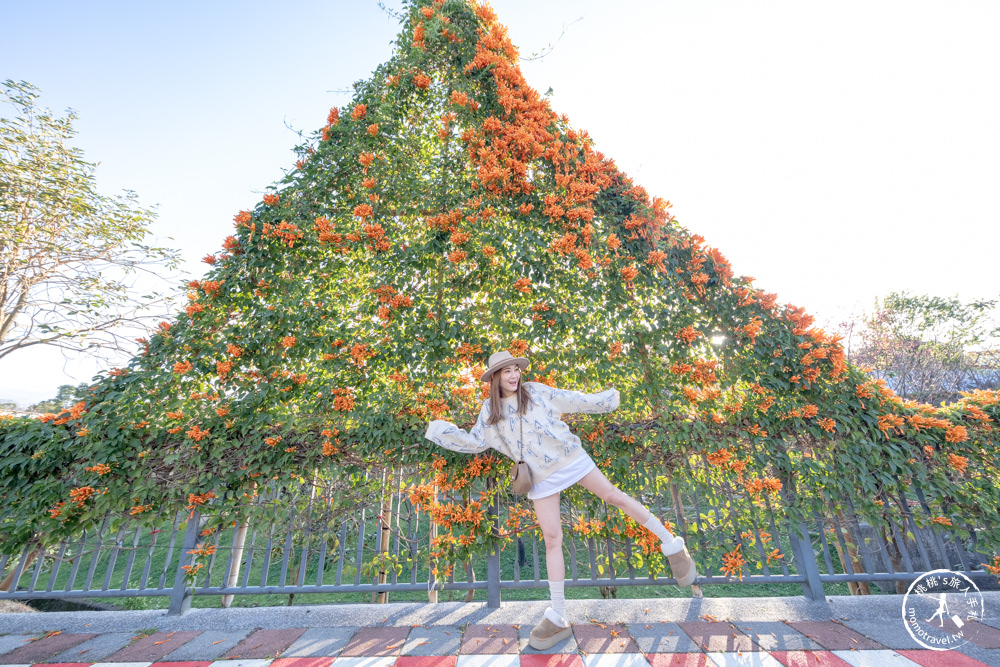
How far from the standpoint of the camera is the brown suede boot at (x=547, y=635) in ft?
7.95

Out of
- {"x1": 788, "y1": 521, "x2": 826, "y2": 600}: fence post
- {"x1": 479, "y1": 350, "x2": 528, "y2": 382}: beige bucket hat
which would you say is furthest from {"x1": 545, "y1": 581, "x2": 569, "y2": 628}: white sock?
{"x1": 788, "y1": 521, "x2": 826, "y2": 600}: fence post

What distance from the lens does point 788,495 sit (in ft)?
11.3

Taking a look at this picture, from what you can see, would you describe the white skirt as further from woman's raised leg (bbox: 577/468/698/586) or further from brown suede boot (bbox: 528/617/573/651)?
brown suede boot (bbox: 528/617/573/651)

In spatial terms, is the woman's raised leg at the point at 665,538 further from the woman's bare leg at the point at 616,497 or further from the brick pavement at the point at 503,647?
the brick pavement at the point at 503,647

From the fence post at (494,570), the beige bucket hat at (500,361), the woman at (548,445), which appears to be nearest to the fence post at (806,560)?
the woman at (548,445)

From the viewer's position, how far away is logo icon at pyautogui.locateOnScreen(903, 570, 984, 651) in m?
2.54

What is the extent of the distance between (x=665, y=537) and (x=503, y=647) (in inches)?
51.3

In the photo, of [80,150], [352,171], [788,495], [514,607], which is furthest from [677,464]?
[80,150]

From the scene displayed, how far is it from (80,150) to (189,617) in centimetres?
911

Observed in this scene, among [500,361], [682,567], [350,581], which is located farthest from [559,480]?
[350,581]

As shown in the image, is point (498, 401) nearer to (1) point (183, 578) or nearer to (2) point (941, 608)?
(1) point (183, 578)

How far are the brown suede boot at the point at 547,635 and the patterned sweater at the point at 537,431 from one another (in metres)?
0.87

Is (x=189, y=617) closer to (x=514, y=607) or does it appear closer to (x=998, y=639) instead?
(x=514, y=607)

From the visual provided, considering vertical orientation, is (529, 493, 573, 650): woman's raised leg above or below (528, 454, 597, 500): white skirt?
below
